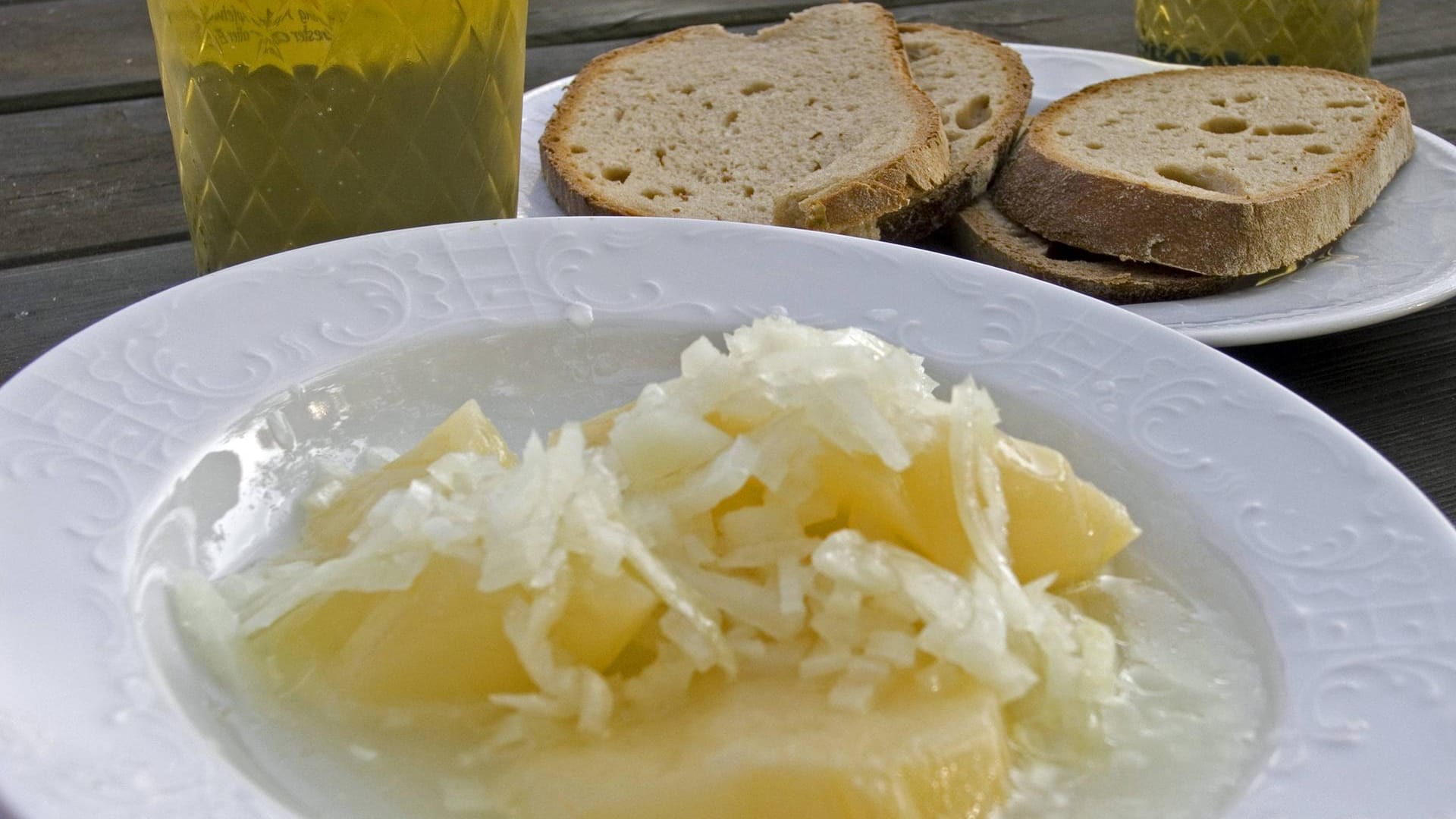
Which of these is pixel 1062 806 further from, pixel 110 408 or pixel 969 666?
pixel 110 408

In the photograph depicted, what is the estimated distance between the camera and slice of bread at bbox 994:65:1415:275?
154 centimetres

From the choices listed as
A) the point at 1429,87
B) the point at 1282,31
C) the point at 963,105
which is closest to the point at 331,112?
the point at 963,105

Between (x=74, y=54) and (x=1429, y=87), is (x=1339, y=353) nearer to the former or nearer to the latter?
(x=1429, y=87)

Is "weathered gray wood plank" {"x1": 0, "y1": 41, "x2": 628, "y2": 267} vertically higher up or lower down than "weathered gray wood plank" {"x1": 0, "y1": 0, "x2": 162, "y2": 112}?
higher up

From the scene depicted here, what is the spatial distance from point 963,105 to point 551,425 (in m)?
1.07

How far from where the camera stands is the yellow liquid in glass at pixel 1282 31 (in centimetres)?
214

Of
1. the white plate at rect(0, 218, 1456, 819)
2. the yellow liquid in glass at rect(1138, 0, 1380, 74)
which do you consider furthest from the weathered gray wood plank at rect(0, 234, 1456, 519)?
the yellow liquid in glass at rect(1138, 0, 1380, 74)

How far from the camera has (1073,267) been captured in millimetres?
1592

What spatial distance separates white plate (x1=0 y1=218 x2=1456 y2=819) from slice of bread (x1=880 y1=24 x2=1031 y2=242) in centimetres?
47

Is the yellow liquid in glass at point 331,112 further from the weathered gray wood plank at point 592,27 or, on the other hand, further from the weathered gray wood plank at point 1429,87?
the weathered gray wood plank at point 1429,87

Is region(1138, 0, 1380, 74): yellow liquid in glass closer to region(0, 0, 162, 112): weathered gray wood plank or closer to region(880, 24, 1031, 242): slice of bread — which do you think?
region(880, 24, 1031, 242): slice of bread

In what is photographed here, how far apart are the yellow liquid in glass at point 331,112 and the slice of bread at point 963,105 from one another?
0.53 m

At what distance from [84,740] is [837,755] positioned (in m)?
0.39

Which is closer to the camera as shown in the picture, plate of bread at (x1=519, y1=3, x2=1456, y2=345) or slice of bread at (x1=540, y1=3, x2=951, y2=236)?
plate of bread at (x1=519, y1=3, x2=1456, y2=345)
